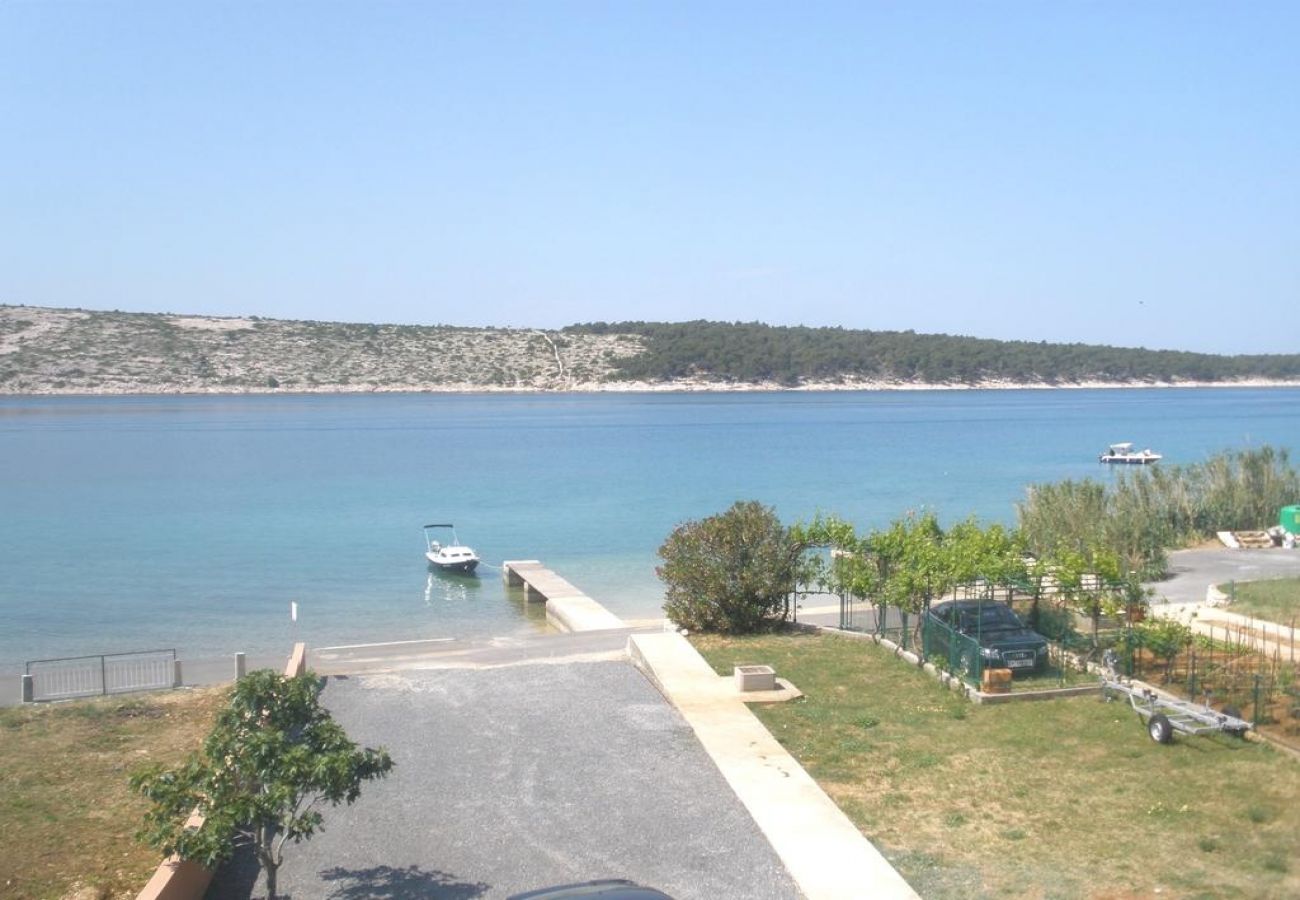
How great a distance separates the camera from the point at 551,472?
79.7 metres

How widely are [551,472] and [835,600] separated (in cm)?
4850

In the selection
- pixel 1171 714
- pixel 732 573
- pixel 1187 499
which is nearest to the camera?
pixel 1171 714

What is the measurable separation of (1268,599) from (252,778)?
22.1m

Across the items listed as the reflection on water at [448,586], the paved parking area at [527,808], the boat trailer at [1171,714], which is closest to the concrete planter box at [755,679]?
the paved parking area at [527,808]

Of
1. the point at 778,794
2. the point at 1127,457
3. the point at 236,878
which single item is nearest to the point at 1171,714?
the point at 778,794

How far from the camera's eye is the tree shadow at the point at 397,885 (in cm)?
1072

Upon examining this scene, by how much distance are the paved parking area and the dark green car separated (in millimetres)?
4696

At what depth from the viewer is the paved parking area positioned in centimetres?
1108

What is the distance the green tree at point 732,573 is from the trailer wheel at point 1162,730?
30.7 feet

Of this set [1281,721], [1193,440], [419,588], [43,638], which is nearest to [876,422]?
[1193,440]

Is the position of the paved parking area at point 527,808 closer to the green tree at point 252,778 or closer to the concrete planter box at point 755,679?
the concrete planter box at point 755,679

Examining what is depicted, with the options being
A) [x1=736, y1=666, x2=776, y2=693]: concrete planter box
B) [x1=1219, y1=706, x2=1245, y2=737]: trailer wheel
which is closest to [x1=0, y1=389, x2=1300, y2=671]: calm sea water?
[x1=736, y1=666, x2=776, y2=693]: concrete planter box

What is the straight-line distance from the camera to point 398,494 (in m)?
66.9

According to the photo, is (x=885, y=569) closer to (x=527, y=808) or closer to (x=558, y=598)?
(x=527, y=808)
